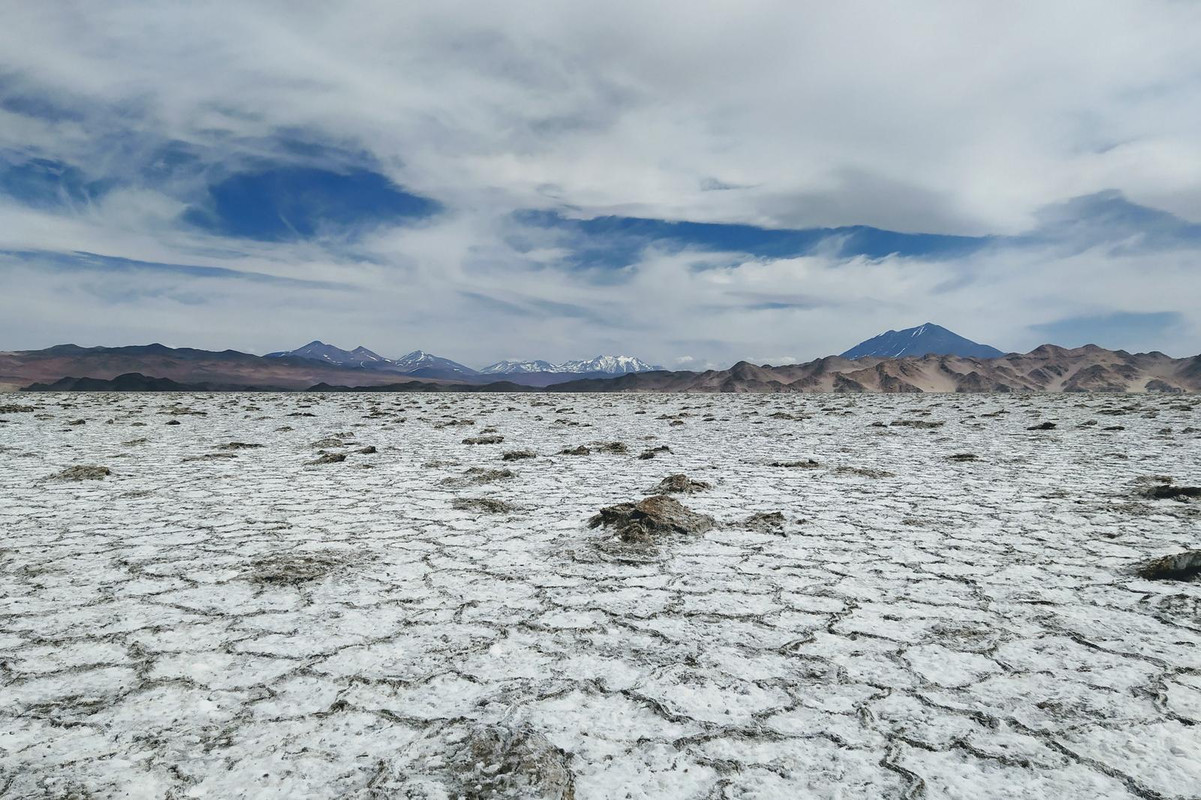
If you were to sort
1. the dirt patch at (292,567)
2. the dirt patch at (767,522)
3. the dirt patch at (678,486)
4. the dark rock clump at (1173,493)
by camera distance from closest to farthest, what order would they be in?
the dirt patch at (292,567) → the dirt patch at (767,522) → the dark rock clump at (1173,493) → the dirt patch at (678,486)

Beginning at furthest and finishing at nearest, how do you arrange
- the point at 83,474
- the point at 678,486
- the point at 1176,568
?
the point at 83,474, the point at 678,486, the point at 1176,568

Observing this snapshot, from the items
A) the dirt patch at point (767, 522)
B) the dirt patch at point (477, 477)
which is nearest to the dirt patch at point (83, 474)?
the dirt patch at point (477, 477)

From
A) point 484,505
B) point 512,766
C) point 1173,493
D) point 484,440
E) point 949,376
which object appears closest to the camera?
point 512,766

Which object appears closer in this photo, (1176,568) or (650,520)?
(1176,568)

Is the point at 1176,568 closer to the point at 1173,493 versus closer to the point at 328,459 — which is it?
the point at 1173,493

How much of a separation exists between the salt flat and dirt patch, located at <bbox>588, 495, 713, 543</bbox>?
0.14 metres

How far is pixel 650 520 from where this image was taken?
19.1 feet

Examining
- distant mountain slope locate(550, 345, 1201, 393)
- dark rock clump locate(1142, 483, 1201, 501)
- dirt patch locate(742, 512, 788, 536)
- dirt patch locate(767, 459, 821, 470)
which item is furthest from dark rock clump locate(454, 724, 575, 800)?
distant mountain slope locate(550, 345, 1201, 393)

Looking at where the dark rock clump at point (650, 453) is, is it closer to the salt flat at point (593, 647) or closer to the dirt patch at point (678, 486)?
the dirt patch at point (678, 486)

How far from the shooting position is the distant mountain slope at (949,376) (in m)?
94.4

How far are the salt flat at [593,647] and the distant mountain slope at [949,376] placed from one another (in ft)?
269

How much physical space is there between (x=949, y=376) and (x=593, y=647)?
120 m

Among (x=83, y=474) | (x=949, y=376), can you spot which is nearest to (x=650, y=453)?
(x=83, y=474)

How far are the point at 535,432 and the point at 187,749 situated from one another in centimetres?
1459
